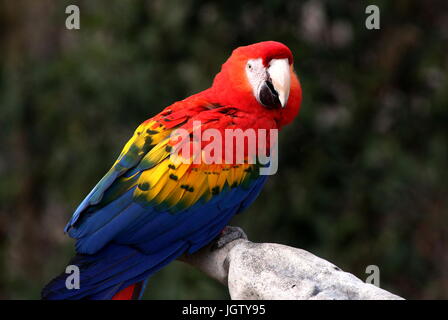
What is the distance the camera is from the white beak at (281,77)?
1.78 m

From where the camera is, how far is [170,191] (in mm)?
1699

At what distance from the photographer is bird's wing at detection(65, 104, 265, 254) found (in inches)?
65.2

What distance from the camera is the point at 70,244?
3084mm

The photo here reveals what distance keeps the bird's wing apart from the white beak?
0.70 ft

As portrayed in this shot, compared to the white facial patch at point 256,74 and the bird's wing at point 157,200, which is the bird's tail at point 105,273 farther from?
the white facial patch at point 256,74

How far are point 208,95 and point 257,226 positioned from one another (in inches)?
42.5

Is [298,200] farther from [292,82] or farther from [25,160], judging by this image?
[25,160]

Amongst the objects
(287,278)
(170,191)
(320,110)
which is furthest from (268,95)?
(320,110)

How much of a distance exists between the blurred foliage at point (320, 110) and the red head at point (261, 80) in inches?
34.7

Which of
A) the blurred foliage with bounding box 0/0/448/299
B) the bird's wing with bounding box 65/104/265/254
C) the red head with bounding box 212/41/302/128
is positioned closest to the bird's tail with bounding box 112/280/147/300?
the bird's wing with bounding box 65/104/265/254

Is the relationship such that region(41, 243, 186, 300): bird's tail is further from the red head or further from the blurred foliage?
the blurred foliage

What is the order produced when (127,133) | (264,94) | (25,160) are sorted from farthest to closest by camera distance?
(25,160) → (127,133) → (264,94)

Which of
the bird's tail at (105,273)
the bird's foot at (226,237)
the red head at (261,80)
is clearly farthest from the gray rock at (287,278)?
the red head at (261,80)

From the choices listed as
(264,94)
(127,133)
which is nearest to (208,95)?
(264,94)
